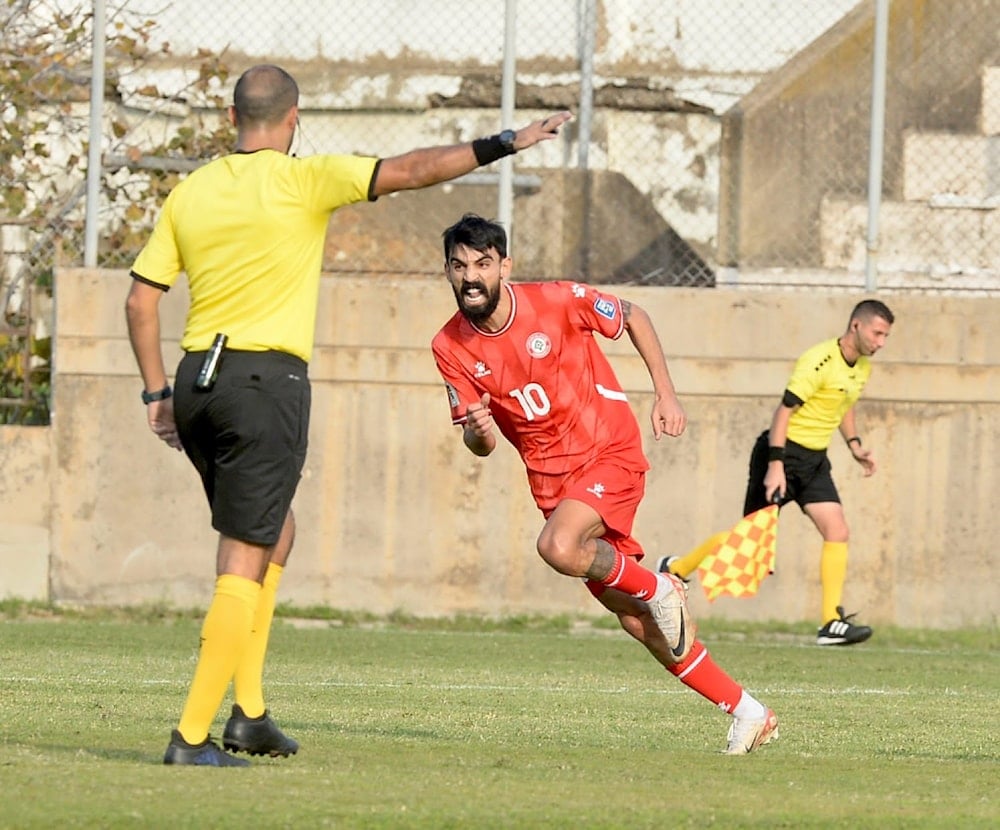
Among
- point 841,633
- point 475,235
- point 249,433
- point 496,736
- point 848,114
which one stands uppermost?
point 848,114

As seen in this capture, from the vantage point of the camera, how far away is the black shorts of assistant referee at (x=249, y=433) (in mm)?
6168

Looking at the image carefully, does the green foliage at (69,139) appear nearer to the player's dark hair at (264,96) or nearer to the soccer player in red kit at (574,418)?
the soccer player in red kit at (574,418)

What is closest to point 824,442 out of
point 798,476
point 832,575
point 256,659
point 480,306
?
point 798,476

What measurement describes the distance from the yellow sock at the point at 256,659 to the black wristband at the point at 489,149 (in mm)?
1490

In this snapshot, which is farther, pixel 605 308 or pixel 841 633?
pixel 841 633

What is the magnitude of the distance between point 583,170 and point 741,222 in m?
1.28

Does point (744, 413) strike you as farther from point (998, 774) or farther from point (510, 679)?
point (998, 774)

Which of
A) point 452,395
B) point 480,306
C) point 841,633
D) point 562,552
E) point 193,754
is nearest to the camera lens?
point 193,754

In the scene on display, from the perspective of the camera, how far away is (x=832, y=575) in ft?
45.8

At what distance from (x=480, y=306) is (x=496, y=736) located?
1.62 m

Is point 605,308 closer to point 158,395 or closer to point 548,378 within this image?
point 548,378

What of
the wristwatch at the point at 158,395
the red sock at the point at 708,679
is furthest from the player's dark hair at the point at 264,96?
the red sock at the point at 708,679

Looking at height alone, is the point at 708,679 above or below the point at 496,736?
above

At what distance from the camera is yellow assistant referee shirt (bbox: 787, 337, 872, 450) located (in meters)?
13.5
